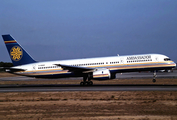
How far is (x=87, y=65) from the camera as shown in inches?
1298

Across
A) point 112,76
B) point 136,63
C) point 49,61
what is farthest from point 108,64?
point 49,61

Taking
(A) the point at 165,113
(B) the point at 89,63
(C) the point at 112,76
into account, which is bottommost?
(A) the point at 165,113

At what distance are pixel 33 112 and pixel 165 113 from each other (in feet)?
26.8

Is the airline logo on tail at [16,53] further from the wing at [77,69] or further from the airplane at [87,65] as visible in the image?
the wing at [77,69]

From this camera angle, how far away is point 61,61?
3522cm

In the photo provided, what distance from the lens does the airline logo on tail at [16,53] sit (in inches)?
1385

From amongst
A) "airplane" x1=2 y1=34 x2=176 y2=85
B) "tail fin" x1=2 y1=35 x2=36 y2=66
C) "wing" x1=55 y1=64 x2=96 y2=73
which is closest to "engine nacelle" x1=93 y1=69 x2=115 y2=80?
"airplane" x1=2 y1=34 x2=176 y2=85

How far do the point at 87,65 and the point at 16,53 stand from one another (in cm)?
1245

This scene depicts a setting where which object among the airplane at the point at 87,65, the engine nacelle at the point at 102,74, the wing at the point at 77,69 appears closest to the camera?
the engine nacelle at the point at 102,74

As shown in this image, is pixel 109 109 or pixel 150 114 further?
pixel 109 109

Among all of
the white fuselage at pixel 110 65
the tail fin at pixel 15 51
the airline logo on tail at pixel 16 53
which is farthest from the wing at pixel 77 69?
the airline logo on tail at pixel 16 53

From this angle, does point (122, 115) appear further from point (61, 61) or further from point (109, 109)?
point (61, 61)

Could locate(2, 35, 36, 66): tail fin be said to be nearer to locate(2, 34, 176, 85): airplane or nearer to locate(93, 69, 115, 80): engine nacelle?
locate(2, 34, 176, 85): airplane

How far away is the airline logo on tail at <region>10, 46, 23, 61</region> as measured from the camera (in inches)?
1385
